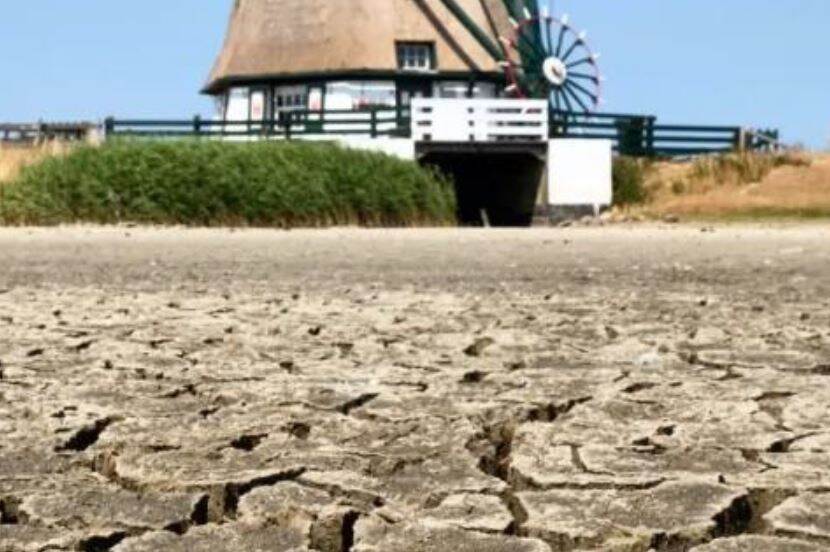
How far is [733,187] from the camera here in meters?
27.9

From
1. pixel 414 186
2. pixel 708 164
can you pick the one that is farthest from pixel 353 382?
pixel 708 164

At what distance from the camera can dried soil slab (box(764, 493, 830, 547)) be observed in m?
2.29

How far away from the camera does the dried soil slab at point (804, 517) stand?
7.52ft

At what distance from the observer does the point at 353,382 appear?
4074 millimetres

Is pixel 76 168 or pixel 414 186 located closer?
pixel 76 168

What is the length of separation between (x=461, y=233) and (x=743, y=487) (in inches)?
584

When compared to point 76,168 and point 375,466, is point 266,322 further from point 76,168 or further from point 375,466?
point 76,168

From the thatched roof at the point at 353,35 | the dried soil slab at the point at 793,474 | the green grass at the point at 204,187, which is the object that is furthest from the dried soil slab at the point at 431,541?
the thatched roof at the point at 353,35

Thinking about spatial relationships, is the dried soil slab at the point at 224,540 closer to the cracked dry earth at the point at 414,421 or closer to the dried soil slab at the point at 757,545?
the cracked dry earth at the point at 414,421

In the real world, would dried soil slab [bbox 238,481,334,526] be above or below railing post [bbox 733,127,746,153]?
below

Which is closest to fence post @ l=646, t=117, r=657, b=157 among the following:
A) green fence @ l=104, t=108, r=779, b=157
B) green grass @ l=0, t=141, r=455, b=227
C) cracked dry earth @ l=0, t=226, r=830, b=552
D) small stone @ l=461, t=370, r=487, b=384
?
green fence @ l=104, t=108, r=779, b=157

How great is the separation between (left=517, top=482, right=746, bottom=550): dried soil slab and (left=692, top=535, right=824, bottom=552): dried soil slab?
→ 0.04 meters

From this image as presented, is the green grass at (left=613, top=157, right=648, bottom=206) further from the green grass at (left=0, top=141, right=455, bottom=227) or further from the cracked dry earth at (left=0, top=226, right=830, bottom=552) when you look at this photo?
the cracked dry earth at (left=0, top=226, right=830, bottom=552)

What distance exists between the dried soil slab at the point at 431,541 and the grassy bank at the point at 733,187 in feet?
73.8
